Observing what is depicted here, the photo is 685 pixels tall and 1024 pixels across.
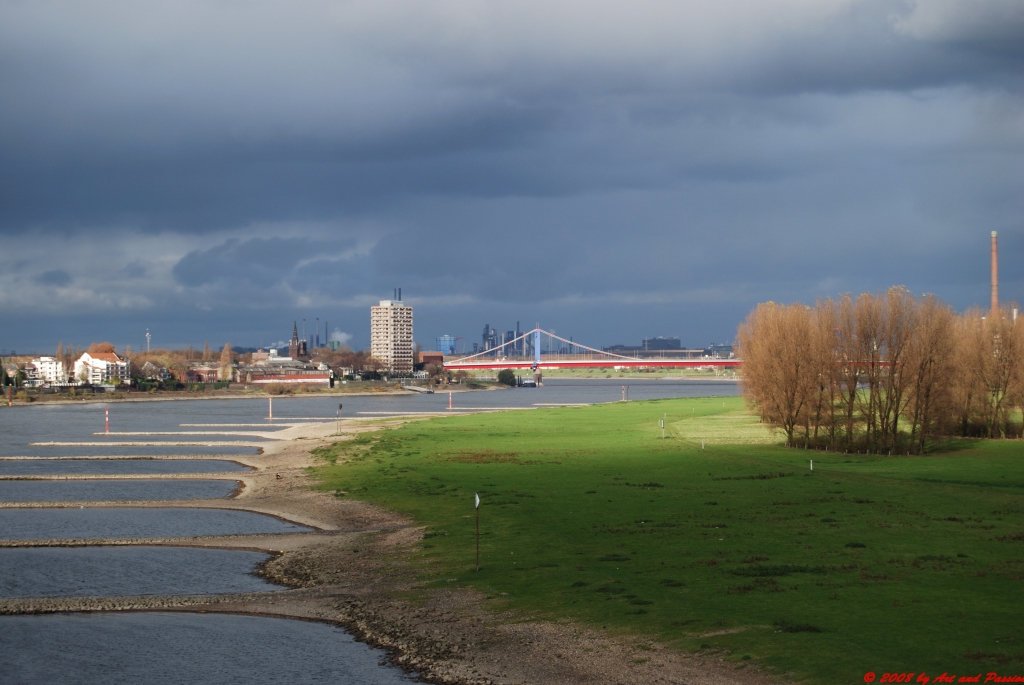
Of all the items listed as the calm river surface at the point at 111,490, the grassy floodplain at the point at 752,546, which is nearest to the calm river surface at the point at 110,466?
the calm river surface at the point at 111,490

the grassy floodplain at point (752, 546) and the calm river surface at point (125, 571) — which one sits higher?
the grassy floodplain at point (752, 546)

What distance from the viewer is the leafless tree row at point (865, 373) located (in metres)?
47.4

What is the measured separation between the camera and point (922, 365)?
4741 cm

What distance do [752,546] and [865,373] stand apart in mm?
29594

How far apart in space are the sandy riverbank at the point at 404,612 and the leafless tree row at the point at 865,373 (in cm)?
2727

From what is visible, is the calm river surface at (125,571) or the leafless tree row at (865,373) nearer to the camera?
the calm river surface at (125,571)

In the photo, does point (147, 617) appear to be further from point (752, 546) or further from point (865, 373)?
point (865, 373)

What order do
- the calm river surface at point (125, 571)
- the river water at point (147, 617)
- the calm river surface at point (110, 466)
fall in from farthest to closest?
the calm river surface at point (110, 466) < the calm river surface at point (125, 571) < the river water at point (147, 617)

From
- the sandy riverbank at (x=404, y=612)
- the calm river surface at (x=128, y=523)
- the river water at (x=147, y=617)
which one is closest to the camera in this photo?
the sandy riverbank at (x=404, y=612)

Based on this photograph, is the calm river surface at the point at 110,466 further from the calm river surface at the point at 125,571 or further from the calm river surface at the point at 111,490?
the calm river surface at the point at 125,571

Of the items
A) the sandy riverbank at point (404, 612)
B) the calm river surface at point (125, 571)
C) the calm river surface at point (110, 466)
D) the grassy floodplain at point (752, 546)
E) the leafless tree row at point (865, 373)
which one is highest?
the leafless tree row at point (865, 373)

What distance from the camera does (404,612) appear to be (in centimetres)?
1823

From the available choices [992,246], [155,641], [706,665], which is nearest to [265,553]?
[155,641]

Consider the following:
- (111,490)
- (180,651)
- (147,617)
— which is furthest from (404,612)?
(111,490)
